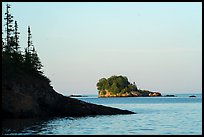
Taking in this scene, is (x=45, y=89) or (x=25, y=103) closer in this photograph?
(x=25, y=103)

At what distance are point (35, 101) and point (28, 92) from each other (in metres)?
2.00

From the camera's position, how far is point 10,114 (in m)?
65.6

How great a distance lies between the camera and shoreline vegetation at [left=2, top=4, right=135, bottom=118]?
6594 cm

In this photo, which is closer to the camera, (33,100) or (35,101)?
(33,100)

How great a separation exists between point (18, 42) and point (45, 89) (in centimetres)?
1710

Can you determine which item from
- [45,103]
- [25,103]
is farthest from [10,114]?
[45,103]

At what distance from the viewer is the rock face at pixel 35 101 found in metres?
65.6

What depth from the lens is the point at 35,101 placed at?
225 ft

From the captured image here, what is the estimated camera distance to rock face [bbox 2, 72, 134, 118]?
65.6 meters

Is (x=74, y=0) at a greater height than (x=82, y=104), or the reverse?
(x=74, y=0)

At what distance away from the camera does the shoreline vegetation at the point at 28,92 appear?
6594cm

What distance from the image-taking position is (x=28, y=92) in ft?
227

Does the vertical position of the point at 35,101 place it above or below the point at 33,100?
below

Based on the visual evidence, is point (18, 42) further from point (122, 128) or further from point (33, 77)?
point (122, 128)
